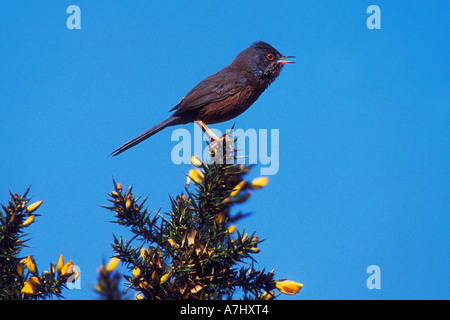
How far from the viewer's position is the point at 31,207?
290cm

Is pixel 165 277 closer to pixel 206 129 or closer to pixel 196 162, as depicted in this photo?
pixel 196 162

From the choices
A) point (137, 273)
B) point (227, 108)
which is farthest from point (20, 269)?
point (227, 108)

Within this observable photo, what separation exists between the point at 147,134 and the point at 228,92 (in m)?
1.33

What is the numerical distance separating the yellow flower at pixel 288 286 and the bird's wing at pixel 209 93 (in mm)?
3992

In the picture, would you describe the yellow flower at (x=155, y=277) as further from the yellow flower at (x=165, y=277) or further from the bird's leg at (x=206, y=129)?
the bird's leg at (x=206, y=129)

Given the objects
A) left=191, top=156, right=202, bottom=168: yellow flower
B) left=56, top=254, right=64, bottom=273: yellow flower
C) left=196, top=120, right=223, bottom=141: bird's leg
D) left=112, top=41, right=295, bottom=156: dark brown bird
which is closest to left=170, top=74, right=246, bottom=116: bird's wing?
left=112, top=41, right=295, bottom=156: dark brown bird

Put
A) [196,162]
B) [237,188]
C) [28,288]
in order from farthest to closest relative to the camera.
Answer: [196,162], [237,188], [28,288]

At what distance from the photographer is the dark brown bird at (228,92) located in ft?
20.7

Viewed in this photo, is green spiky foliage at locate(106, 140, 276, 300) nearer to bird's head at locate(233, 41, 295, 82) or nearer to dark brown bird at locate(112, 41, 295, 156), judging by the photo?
dark brown bird at locate(112, 41, 295, 156)

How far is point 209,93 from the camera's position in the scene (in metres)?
6.35

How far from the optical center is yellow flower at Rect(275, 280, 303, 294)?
2637 millimetres

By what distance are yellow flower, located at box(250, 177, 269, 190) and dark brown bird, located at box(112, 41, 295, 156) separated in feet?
10.4
